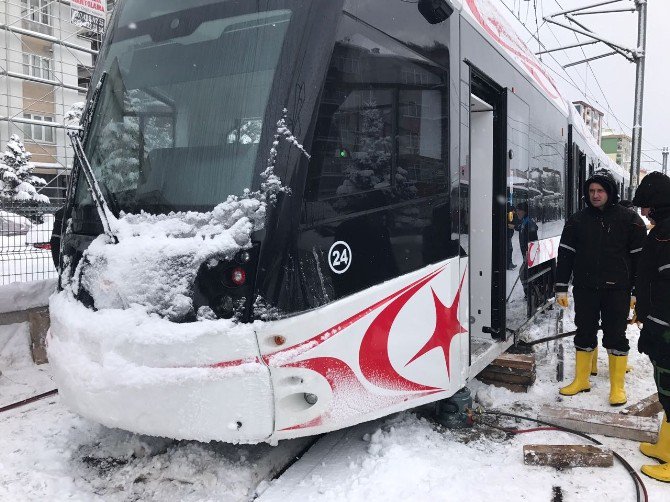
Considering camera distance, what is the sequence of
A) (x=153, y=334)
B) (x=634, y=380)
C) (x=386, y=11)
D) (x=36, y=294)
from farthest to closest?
(x=36, y=294)
(x=634, y=380)
(x=386, y=11)
(x=153, y=334)

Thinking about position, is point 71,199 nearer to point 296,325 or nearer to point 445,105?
point 296,325

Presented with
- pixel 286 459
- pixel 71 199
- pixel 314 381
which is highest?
pixel 71 199

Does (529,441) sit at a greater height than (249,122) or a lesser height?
lesser

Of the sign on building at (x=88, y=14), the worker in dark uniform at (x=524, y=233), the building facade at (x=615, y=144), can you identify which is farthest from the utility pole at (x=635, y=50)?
the building facade at (x=615, y=144)

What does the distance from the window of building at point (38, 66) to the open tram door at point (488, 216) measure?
81.7 ft

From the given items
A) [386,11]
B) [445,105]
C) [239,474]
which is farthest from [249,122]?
[239,474]

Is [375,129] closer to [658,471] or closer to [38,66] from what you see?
[658,471]

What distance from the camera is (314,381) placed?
3072 millimetres

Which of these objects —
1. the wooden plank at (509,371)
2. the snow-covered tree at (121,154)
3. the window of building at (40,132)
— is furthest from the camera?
the window of building at (40,132)

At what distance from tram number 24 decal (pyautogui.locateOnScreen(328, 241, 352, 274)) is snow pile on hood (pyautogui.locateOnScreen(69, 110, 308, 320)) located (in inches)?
16.8

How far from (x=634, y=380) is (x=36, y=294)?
6.10 metres

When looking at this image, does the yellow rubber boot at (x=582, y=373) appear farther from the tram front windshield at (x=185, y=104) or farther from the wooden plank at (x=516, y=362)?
the tram front windshield at (x=185, y=104)

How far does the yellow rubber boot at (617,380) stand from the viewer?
483 centimetres

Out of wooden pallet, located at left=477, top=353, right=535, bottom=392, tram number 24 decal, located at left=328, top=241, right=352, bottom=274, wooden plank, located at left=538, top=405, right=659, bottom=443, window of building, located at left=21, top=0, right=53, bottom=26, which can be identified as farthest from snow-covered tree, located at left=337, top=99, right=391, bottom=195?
window of building, located at left=21, top=0, right=53, bottom=26
